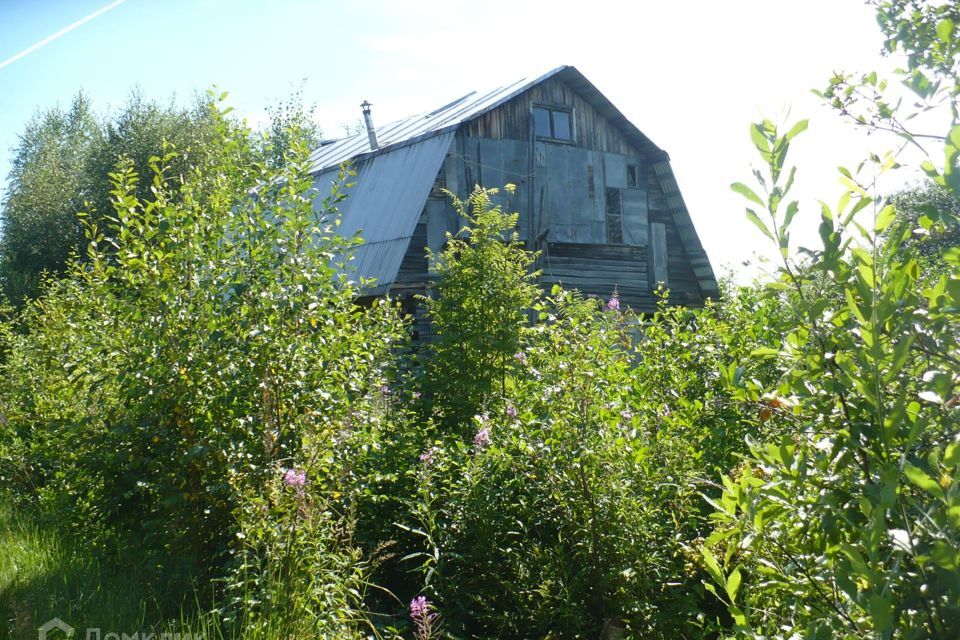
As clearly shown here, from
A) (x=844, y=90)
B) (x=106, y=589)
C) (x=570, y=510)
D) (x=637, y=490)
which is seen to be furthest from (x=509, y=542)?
(x=844, y=90)

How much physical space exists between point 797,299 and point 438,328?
4.90m

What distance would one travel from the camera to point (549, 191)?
53.0ft

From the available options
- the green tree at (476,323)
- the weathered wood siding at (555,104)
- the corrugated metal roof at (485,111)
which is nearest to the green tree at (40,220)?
the corrugated metal roof at (485,111)

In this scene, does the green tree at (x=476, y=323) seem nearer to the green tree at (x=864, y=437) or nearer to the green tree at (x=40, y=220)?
the green tree at (x=864, y=437)

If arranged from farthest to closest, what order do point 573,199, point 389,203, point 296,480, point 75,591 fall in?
point 573,199
point 389,203
point 75,591
point 296,480

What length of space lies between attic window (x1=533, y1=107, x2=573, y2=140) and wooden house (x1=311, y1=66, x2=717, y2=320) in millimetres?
19

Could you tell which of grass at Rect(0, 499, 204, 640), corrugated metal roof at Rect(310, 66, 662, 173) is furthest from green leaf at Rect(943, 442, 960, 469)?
corrugated metal roof at Rect(310, 66, 662, 173)

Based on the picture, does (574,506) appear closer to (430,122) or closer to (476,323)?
(476,323)

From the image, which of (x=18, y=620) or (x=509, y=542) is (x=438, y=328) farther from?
(x=18, y=620)

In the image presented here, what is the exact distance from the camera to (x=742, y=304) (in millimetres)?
6633

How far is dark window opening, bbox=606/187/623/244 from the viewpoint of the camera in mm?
17000

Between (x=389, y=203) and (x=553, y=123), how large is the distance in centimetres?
357

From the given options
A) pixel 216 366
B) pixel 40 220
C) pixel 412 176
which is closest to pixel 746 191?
pixel 216 366

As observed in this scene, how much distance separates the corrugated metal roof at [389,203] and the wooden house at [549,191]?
0.09ft
